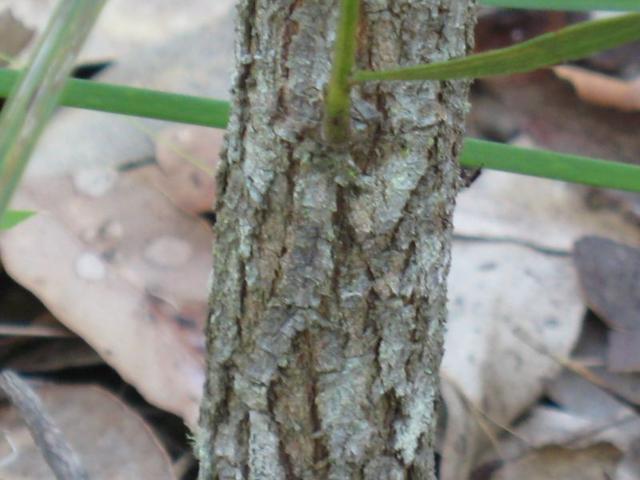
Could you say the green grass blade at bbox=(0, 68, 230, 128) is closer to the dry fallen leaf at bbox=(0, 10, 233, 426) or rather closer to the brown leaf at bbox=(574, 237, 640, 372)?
the dry fallen leaf at bbox=(0, 10, 233, 426)

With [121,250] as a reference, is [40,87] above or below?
above

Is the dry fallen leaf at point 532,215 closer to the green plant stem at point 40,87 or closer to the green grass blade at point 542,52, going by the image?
the green grass blade at point 542,52

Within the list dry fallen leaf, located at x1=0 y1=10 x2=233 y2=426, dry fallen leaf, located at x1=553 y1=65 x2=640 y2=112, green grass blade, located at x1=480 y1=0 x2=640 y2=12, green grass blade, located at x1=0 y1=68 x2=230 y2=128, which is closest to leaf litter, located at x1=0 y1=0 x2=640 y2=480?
dry fallen leaf, located at x1=0 y1=10 x2=233 y2=426

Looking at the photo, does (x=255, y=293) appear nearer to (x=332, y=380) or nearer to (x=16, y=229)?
(x=332, y=380)

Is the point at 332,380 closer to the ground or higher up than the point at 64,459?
higher up

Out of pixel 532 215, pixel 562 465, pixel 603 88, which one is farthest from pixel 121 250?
pixel 603 88

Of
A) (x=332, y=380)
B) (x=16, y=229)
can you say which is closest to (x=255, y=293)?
(x=332, y=380)

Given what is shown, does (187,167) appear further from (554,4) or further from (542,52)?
(542,52)
